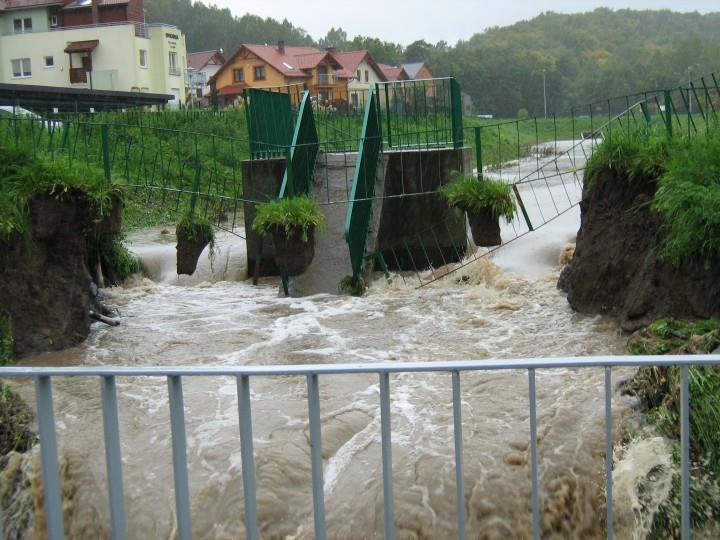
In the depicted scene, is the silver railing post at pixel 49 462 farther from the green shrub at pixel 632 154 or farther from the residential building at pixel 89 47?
the residential building at pixel 89 47

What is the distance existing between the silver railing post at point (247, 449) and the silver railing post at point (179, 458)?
0.65 ft

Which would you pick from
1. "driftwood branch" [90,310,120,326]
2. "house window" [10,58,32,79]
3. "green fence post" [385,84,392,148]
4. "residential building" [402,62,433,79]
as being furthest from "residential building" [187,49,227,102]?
"driftwood branch" [90,310,120,326]

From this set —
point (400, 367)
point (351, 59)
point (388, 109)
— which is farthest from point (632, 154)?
point (351, 59)

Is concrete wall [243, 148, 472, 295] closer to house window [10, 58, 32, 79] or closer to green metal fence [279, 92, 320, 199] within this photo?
green metal fence [279, 92, 320, 199]

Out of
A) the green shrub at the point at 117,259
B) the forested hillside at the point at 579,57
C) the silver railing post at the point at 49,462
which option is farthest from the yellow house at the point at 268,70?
the silver railing post at the point at 49,462

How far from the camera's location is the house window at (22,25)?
53.6m

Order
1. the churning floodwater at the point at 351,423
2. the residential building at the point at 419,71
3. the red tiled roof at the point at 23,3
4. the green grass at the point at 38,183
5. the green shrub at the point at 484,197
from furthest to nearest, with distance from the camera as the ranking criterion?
1. the residential building at the point at 419,71
2. the red tiled roof at the point at 23,3
3. the green shrub at the point at 484,197
4. the green grass at the point at 38,183
5. the churning floodwater at the point at 351,423

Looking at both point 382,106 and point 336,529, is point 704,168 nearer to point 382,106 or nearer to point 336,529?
point 336,529

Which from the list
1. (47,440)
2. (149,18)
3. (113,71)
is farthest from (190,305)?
(149,18)

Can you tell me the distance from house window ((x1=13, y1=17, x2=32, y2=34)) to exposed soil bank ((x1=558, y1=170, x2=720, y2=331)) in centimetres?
5004

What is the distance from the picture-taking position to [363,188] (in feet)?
41.2

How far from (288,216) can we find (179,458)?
6.96 metres

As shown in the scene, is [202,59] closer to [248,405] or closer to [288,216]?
[288,216]

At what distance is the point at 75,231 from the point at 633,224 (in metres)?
5.93
